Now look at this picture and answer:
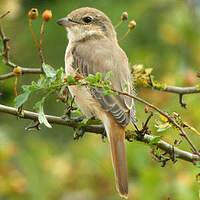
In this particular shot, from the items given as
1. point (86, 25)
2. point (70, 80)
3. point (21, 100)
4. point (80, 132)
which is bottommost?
point (80, 132)

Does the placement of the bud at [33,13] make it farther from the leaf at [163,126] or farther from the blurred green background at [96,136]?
the leaf at [163,126]

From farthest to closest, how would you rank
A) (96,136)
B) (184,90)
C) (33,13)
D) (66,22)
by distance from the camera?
(96,136)
(66,22)
(184,90)
(33,13)

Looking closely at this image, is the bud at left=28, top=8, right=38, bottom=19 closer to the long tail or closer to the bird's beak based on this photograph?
the long tail

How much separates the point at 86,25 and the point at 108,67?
3.28ft

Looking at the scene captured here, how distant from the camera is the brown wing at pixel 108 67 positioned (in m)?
4.51

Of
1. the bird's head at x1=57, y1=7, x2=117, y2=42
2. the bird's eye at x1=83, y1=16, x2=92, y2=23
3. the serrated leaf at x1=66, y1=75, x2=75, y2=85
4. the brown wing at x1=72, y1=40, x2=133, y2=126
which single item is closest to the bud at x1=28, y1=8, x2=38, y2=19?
the serrated leaf at x1=66, y1=75, x2=75, y2=85

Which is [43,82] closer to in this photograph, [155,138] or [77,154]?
[155,138]

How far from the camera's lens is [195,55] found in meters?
7.60

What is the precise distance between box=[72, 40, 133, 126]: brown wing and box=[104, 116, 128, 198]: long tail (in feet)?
0.26

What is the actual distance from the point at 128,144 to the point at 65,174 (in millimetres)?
846

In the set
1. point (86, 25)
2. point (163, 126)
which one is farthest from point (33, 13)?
point (86, 25)

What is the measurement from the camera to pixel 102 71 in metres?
4.89

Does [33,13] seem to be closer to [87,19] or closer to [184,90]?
[184,90]

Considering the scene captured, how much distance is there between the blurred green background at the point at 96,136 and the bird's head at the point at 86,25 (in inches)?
23.3
